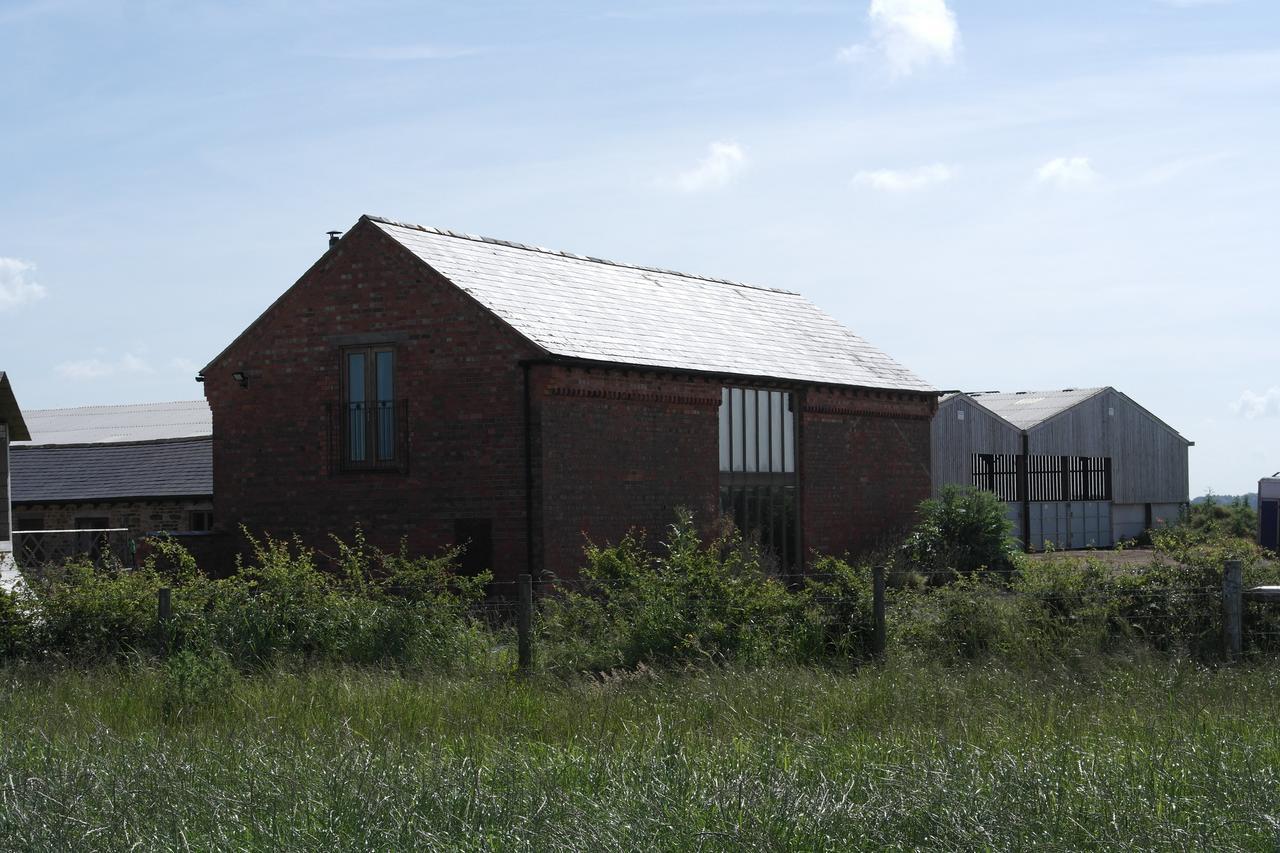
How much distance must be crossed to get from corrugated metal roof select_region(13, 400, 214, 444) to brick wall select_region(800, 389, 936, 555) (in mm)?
15714

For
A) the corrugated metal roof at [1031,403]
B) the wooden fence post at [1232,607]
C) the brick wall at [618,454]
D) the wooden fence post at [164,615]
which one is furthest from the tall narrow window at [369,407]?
the corrugated metal roof at [1031,403]

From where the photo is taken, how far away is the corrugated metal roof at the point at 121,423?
37125mm

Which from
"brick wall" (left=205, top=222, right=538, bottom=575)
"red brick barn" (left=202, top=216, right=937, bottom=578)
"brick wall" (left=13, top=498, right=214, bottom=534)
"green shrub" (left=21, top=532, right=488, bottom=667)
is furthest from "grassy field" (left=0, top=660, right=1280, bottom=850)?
"brick wall" (left=13, top=498, right=214, bottom=534)

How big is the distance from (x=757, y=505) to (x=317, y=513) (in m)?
7.50

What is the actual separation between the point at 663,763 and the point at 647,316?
57.4 feet

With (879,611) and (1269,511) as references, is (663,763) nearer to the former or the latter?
(879,611)

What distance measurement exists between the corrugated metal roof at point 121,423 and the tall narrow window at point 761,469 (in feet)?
50.0

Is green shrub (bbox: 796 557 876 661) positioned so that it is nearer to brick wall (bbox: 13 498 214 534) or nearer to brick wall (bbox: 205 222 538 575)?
brick wall (bbox: 205 222 538 575)

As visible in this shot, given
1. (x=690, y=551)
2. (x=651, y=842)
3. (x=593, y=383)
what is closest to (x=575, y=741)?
(x=651, y=842)

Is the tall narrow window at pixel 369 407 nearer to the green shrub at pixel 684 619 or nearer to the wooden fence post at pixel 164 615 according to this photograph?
the wooden fence post at pixel 164 615

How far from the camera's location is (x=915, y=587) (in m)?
23.9

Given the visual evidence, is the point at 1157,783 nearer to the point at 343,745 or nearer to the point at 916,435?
the point at 343,745

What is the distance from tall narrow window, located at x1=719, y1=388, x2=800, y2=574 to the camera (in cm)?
2475

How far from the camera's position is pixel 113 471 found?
33.2m
